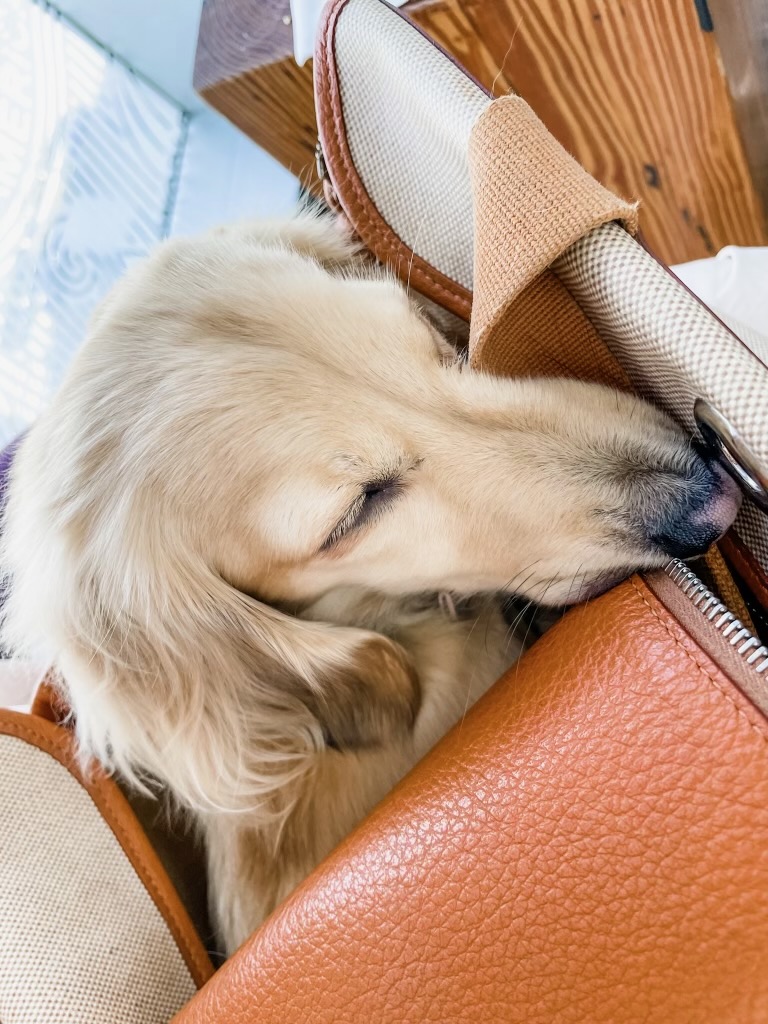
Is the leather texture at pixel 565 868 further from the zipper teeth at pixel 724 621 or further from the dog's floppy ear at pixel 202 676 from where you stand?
the dog's floppy ear at pixel 202 676

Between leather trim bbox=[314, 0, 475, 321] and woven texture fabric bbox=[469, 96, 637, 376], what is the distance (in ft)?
0.73

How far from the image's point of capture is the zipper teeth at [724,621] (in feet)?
1.58

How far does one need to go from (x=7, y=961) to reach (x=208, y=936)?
0.33 metres

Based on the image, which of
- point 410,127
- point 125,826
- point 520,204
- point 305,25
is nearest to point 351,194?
point 410,127

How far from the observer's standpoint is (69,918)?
0.84 metres

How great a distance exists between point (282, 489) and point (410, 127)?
0.43 m

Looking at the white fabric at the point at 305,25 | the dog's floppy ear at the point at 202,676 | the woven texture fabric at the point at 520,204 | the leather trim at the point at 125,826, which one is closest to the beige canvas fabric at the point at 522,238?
the woven texture fabric at the point at 520,204

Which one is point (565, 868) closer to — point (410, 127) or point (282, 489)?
point (282, 489)

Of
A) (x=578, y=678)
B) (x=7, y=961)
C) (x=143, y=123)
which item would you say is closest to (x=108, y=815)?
(x=7, y=961)

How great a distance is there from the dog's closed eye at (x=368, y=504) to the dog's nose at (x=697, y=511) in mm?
305

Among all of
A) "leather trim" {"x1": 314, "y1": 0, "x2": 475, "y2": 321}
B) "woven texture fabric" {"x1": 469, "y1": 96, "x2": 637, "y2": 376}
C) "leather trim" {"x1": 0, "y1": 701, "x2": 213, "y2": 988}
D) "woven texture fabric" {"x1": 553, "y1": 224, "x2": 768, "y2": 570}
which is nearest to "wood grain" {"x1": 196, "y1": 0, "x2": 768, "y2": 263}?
"leather trim" {"x1": 314, "y1": 0, "x2": 475, "y2": 321}

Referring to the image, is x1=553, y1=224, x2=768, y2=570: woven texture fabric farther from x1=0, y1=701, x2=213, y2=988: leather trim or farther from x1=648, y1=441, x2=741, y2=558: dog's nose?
x1=0, y1=701, x2=213, y2=988: leather trim

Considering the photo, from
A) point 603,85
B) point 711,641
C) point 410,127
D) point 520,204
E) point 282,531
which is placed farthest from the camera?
point 603,85

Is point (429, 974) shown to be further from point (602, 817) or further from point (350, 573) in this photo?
point (350, 573)
